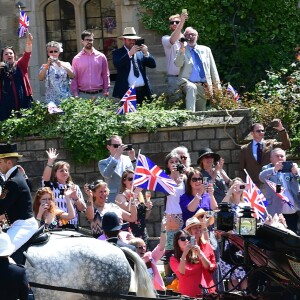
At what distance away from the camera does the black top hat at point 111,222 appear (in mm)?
13891

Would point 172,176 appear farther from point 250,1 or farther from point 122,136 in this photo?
point 250,1

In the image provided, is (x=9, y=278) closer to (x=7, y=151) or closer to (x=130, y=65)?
(x=7, y=151)

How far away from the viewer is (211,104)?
21656 mm

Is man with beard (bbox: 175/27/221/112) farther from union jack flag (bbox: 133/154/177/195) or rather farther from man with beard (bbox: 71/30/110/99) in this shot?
union jack flag (bbox: 133/154/177/195)

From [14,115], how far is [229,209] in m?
8.42

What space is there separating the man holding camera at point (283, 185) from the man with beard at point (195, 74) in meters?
3.50

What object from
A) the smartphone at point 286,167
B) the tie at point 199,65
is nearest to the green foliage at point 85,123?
the tie at point 199,65

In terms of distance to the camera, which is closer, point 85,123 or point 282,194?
point 282,194

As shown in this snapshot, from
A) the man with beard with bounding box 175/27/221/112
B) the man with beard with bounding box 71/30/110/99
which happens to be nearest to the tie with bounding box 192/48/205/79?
the man with beard with bounding box 175/27/221/112

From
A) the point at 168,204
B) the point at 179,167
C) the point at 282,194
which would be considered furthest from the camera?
the point at 282,194

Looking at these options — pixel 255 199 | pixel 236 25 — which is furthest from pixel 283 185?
pixel 236 25

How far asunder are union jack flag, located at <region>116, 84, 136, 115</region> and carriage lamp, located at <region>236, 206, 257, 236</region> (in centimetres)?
812

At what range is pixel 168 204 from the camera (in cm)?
1700

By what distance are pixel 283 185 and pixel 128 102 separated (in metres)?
3.78
